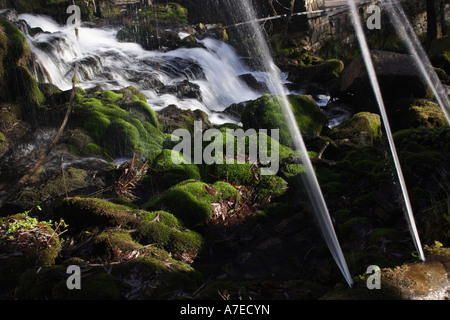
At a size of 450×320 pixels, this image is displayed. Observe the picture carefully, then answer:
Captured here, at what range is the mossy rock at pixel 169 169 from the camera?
6.44 m

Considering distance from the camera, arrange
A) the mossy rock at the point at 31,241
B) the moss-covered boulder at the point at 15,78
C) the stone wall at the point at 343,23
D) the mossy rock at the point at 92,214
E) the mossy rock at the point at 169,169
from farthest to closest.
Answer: the stone wall at the point at 343,23 → the moss-covered boulder at the point at 15,78 → the mossy rock at the point at 169,169 → the mossy rock at the point at 92,214 → the mossy rock at the point at 31,241

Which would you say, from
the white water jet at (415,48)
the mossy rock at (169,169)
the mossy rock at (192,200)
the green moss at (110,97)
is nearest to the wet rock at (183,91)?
the green moss at (110,97)

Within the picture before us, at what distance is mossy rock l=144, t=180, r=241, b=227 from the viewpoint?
4.84 metres

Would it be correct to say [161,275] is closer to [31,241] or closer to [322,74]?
[31,241]

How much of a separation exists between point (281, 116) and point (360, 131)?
2088mm

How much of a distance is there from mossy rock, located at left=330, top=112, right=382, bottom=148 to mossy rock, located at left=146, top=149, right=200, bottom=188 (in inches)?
163

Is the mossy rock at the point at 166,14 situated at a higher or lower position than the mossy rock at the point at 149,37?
higher

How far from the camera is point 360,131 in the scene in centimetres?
873

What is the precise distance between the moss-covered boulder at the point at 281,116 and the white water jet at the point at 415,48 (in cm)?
340

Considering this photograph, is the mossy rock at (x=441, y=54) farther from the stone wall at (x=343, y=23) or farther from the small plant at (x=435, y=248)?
the small plant at (x=435, y=248)

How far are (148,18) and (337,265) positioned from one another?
85.0ft

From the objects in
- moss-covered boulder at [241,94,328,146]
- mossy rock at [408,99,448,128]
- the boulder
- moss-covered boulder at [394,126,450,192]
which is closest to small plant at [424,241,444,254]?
moss-covered boulder at [394,126,450,192]

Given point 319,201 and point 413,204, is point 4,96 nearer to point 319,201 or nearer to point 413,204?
point 319,201
